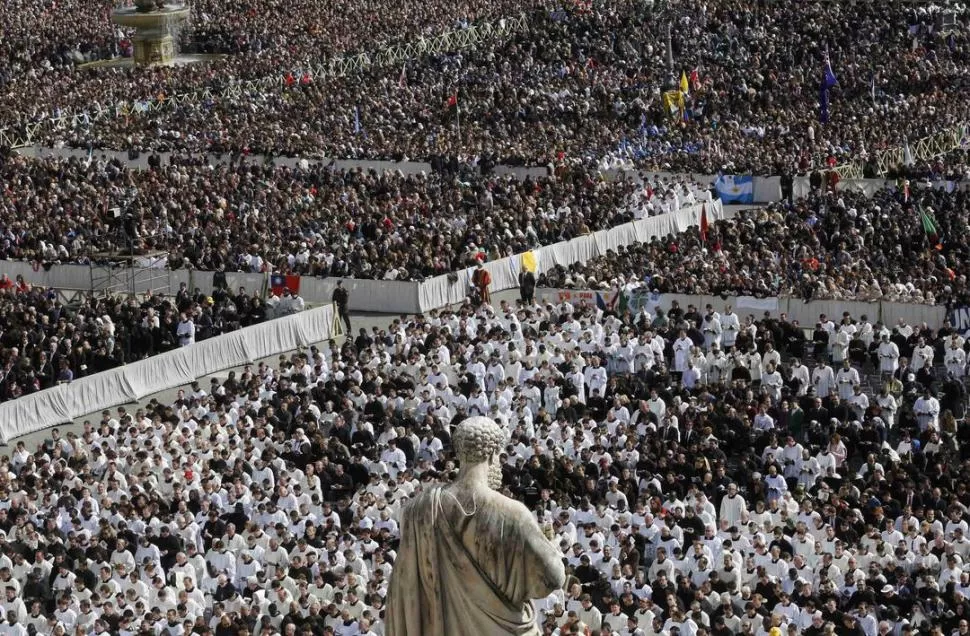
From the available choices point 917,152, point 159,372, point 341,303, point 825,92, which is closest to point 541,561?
point 159,372

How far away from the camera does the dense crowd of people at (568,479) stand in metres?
24.2

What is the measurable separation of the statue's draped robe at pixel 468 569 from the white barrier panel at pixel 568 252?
3309 centimetres

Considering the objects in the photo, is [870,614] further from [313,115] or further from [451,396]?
[313,115]

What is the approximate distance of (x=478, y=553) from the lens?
927 centimetres

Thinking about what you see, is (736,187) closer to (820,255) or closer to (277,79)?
(820,255)

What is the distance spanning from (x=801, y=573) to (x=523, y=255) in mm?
19736

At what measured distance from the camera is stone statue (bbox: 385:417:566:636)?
9203mm

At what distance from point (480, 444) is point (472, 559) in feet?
1.64

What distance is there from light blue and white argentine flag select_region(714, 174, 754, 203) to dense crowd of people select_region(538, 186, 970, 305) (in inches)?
182

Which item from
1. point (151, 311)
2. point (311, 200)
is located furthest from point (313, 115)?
point (151, 311)

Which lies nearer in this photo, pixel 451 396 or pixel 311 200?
pixel 451 396

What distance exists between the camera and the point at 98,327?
1511 inches

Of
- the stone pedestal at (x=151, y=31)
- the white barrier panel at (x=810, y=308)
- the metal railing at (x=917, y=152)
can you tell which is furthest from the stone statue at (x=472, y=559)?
the stone pedestal at (x=151, y=31)

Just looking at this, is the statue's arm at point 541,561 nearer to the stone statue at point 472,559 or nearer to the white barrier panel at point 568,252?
the stone statue at point 472,559
